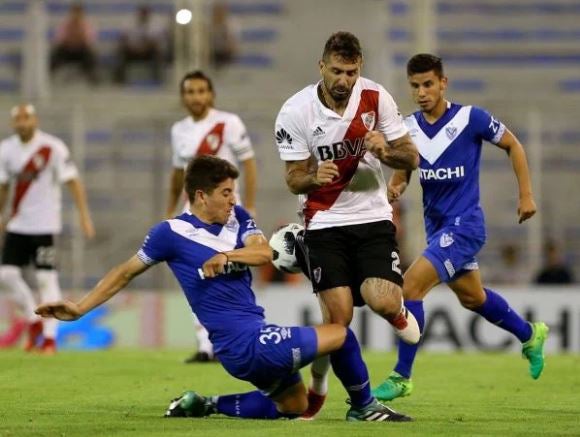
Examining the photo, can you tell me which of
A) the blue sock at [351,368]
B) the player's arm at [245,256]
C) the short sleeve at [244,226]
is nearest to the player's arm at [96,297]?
the player's arm at [245,256]

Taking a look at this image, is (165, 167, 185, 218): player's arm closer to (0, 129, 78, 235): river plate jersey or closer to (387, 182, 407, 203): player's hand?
(0, 129, 78, 235): river plate jersey

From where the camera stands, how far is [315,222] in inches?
321

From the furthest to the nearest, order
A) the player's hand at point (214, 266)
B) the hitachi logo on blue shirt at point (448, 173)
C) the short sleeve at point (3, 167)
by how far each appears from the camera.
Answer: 1. the short sleeve at point (3, 167)
2. the hitachi logo on blue shirt at point (448, 173)
3. the player's hand at point (214, 266)

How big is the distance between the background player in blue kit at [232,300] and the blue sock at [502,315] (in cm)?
240

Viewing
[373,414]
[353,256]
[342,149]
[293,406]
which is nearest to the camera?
[373,414]

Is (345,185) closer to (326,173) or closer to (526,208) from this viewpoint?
(326,173)

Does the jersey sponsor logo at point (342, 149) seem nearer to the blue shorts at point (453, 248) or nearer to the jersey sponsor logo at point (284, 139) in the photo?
the jersey sponsor logo at point (284, 139)

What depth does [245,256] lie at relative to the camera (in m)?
7.47

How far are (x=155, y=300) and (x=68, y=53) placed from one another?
686 cm

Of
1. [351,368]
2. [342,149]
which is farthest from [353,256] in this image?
[351,368]

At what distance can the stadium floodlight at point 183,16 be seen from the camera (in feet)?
64.0

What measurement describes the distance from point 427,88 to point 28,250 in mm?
6492

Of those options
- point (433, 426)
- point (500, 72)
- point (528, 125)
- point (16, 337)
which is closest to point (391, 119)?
point (433, 426)

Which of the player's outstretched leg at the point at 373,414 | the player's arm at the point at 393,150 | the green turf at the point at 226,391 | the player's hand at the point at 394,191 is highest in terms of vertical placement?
the player's arm at the point at 393,150
